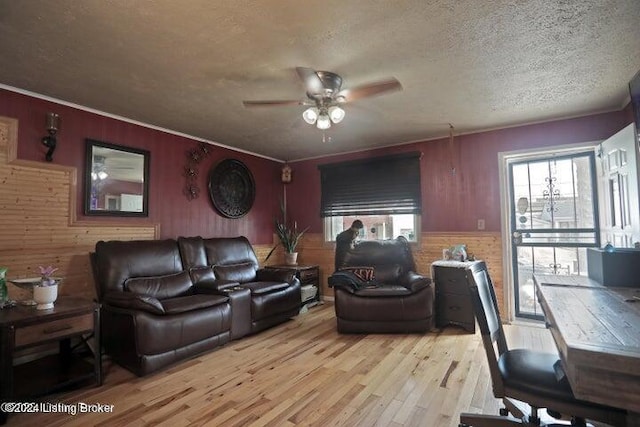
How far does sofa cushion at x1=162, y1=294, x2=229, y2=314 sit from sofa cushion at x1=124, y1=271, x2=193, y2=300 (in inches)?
4.6

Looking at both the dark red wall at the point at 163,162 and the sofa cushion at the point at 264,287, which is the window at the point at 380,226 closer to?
the dark red wall at the point at 163,162

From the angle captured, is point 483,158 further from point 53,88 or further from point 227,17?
point 53,88

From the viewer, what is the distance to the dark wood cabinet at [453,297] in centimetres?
351

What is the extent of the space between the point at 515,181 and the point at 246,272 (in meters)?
3.56

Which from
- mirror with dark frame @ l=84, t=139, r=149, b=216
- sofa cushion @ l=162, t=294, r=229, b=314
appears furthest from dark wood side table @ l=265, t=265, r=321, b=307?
mirror with dark frame @ l=84, t=139, r=149, b=216

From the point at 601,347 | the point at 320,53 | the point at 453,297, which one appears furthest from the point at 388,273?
the point at 601,347

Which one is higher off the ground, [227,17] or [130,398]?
[227,17]

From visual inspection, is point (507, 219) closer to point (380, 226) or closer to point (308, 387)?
point (380, 226)

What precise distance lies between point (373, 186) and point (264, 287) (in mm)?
2241

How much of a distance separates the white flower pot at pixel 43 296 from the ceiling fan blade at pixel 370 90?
2.54 m

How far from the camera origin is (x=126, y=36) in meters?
1.98

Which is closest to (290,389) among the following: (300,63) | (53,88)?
(300,63)

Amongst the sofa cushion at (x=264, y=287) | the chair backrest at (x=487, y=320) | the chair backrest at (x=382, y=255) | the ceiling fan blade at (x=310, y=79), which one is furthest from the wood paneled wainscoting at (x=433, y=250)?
the ceiling fan blade at (x=310, y=79)

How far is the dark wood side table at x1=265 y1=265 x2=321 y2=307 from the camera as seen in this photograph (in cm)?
452
